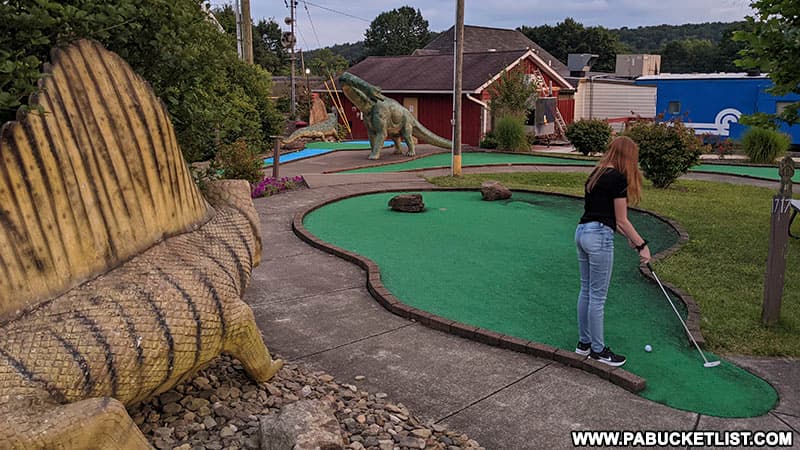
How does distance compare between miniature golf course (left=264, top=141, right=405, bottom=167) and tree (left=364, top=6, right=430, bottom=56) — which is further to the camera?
tree (left=364, top=6, right=430, bottom=56)

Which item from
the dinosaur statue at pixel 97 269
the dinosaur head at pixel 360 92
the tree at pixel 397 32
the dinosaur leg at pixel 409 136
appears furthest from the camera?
the tree at pixel 397 32

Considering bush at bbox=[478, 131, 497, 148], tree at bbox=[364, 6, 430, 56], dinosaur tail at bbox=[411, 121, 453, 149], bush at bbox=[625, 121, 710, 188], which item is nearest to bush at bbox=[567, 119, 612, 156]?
bush at bbox=[478, 131, 497, 148]

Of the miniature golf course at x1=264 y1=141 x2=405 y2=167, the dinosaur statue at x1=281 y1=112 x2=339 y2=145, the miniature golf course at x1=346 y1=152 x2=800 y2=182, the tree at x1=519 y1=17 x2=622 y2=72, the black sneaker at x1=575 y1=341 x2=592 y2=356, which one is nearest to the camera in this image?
the black sneaker at x1=575 y1=341 x2=592 y2=356

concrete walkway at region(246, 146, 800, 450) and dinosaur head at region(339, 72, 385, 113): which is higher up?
dinosaur head at region(339, 72, 385, 113)

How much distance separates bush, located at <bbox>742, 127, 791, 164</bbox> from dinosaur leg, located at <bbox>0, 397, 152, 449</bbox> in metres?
18.8

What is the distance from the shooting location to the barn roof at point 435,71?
81.3 ft

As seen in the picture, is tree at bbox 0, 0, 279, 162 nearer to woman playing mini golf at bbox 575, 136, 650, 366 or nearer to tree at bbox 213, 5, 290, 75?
woman playing mini golf at bbox 575, 136, 650, 366

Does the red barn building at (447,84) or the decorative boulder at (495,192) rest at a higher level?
the red barn building at (447,84)

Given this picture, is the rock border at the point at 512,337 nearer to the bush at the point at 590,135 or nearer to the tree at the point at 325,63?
the bush at the point at 590,135

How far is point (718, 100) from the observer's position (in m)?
22.6

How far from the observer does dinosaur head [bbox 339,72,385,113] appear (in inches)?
712

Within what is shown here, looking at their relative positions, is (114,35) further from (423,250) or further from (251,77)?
(251,77)

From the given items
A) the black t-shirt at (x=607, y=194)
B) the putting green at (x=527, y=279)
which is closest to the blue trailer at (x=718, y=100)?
the putting green at (x=527, y=279)

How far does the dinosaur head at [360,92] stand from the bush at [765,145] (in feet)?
33.8
